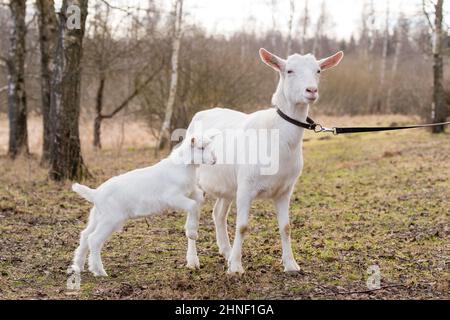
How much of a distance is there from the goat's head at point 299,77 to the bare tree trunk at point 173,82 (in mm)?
15551

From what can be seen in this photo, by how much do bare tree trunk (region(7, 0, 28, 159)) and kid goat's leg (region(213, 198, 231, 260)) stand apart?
1246cm

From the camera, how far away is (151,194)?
620 centimetres

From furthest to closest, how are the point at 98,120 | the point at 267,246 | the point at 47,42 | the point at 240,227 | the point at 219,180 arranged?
the point at 98,120
the point at 47,42
the point at 267,246
the point at 219,180
the point at 240,227

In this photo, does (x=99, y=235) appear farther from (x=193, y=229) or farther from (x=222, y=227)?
(x=222, y=227)

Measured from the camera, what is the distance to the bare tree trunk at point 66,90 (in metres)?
12.6

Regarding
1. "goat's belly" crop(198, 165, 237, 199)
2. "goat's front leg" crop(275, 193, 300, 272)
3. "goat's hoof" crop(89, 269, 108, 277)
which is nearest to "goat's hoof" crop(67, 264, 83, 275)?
"goat's hoof" crop(89, 269, 108, 277)

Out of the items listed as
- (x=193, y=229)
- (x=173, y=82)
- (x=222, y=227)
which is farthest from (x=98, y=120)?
(x=193, y=229)

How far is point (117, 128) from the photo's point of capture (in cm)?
2862

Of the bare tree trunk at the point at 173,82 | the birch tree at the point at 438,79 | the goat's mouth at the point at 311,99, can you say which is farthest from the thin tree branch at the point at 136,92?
the goat's mouth at the point at 311,99

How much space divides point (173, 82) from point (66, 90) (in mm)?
9413
